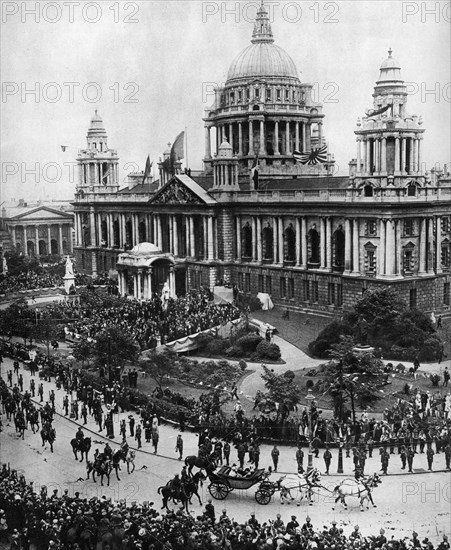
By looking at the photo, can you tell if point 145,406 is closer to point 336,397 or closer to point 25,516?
point 336,397

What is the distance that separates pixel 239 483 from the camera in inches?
1174

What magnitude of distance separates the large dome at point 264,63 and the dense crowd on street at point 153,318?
3456 cm

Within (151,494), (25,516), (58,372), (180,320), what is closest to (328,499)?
(151,494)

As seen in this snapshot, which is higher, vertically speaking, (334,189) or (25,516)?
(334,189)

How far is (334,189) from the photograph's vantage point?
69062 millimetres

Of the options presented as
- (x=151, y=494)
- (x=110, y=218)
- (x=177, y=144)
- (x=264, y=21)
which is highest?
Answer: (x=264, y=21)

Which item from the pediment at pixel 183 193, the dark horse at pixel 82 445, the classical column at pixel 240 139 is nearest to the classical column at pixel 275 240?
the pediment at pixel 183 193

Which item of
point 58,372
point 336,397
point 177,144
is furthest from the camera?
point 177,144

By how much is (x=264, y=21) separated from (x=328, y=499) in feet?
244

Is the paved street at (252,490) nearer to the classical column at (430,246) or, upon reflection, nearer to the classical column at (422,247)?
the classical column at (422,247)

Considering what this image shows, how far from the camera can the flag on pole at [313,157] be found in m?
82.1

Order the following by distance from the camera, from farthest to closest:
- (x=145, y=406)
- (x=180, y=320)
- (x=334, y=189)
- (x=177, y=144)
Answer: (x=177, y=144)
(x=334, y=189)
(x=180, y=320)
(x=145, y=406)

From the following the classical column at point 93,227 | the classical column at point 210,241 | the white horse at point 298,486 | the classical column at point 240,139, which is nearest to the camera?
the white horse at point 298,486

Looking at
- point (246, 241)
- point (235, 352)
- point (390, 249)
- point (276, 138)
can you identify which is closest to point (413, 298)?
point (390, 249)
